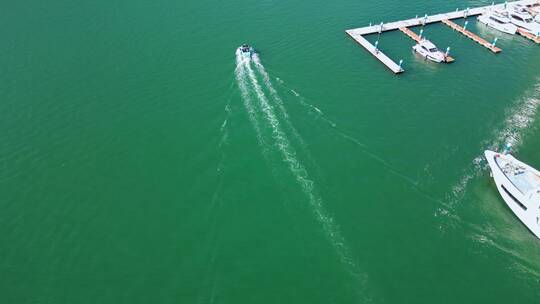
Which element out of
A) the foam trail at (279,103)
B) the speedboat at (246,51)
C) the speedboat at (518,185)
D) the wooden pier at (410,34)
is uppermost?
the speedboat at (246,51)

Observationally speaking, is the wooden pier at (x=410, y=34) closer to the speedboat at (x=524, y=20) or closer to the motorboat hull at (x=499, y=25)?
the motorboat hull at (x=499, y=25)

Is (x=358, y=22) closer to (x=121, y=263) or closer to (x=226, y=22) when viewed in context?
(x=226, y=22)

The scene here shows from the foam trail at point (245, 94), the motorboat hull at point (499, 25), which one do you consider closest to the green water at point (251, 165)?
the foam trail at point (245, 94)

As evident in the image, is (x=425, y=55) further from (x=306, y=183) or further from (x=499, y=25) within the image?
(x=306, y=183)

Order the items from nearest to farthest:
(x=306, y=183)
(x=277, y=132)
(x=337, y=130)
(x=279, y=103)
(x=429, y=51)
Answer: (x=306, y=183) < (x=277, y=132) < (x=337, y=130) < (x=279, y=103) < (x=429, y=51)

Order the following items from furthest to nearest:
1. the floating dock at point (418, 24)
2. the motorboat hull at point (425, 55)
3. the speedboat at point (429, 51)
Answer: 1. the floating dock at point (418, 24)
2. the speedboat at point (429, 51)
3. the motorboat hull at point (425, 55)

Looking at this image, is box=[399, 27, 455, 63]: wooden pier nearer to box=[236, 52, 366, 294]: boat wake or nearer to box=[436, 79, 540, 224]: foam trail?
box=[436, 79, 540, 224]: foam trail

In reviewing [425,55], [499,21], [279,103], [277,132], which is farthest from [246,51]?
[499,21]
